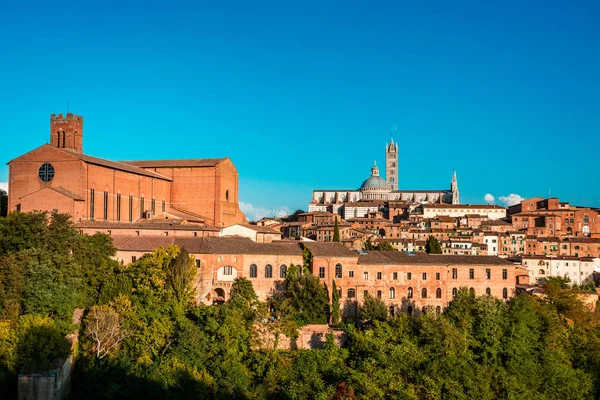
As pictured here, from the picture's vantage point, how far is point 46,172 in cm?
3694

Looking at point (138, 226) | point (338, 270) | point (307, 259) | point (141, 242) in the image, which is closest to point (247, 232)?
point (138, 226)

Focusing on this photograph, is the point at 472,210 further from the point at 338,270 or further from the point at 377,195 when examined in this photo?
the point at 338,270

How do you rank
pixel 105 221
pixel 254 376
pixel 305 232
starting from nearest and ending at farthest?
1. pixel 254 376
2. pixel 105 221
3. pixel 305 232

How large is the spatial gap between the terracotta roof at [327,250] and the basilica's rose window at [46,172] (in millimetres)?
15195

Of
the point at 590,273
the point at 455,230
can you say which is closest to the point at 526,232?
the point at 455,230

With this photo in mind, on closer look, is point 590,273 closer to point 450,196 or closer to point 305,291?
point 305,291

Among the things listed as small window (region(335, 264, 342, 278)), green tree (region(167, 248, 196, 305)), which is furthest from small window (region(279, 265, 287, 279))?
green tree (region(167, 248, 196, 305))

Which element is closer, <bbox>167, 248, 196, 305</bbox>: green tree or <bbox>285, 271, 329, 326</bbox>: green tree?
<bbox>167, 248, 196, 305</bbox>: green tree

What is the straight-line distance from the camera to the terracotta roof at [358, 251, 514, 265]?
34219mm

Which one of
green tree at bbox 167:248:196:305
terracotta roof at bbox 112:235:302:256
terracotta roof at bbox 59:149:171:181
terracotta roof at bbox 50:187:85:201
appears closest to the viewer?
green tree at bbox 167:248:196:305

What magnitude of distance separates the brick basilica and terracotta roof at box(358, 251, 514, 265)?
12.5 meters

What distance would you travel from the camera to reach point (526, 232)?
65.1 m

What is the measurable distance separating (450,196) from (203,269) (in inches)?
3448

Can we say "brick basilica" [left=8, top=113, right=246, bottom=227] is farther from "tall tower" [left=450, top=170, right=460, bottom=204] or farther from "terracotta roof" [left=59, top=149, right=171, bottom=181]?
"tall tower" [left=450, top=170, right=460, bottom=204]
